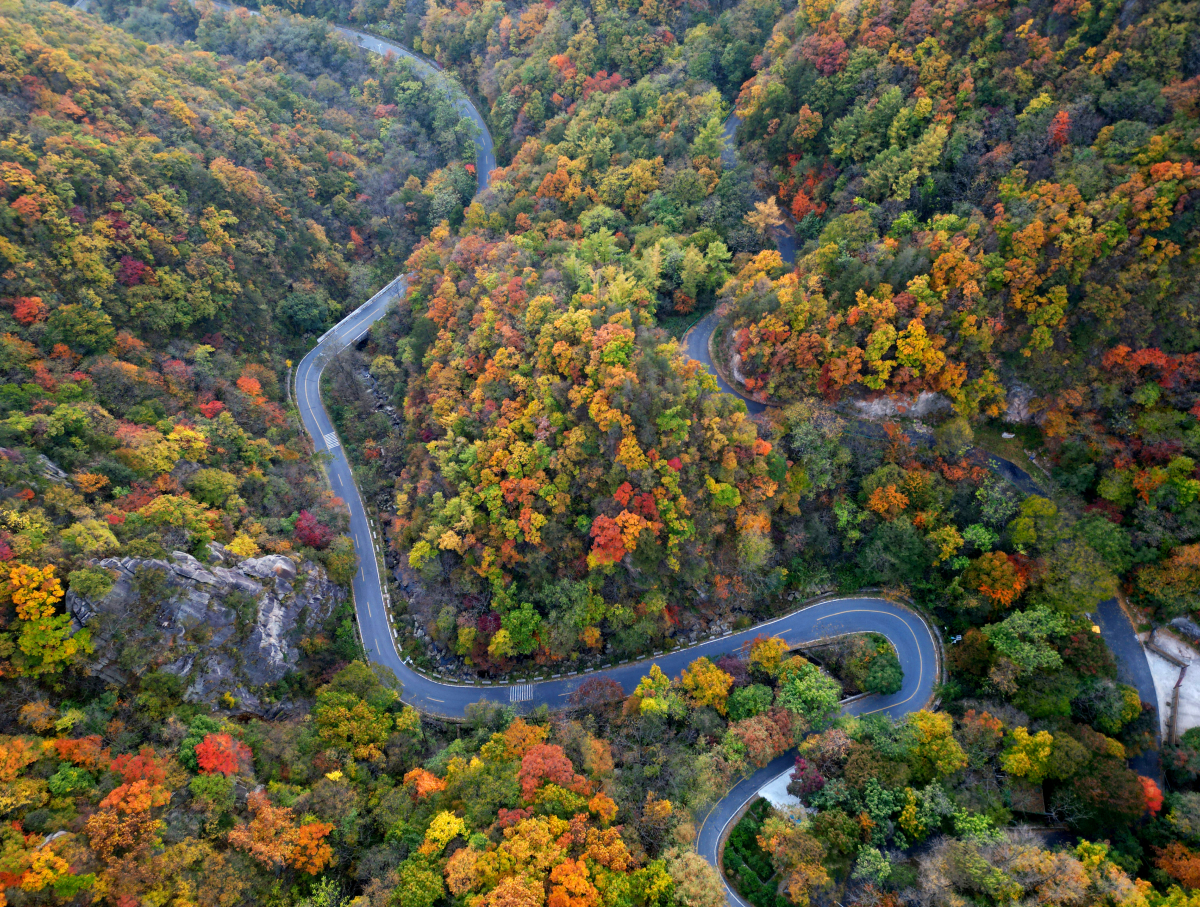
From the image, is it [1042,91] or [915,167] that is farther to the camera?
[915,167]

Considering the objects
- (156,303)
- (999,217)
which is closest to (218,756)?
(156,303)

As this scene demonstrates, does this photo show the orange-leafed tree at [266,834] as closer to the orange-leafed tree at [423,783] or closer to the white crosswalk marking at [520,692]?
the orange-leafed tree at [423,783]

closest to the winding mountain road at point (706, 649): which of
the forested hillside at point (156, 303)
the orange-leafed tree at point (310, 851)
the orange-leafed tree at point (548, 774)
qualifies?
the forested hillside at point (156, 303)

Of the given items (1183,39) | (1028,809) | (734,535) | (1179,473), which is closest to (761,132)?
(1183,39)

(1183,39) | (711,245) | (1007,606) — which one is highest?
(1183,39)

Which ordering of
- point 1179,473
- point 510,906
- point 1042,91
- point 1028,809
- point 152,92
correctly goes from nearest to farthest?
1. point 510,906
2. point 1028,809
3. point 1179,473
4. point 1042,91
5. point 152,92

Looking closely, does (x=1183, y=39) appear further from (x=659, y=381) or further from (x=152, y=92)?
(x=152, y=92)
